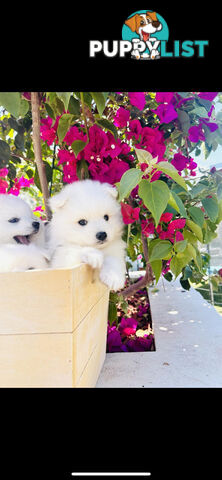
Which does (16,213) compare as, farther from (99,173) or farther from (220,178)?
(220,178)

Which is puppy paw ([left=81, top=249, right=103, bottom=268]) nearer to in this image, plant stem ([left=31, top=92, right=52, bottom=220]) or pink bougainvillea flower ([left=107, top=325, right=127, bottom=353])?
plant stem ([left=31, top=92, right=52, bottom=220])

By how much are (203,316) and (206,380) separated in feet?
2.06

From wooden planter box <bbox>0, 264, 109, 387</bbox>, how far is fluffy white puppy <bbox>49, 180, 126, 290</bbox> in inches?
6.9

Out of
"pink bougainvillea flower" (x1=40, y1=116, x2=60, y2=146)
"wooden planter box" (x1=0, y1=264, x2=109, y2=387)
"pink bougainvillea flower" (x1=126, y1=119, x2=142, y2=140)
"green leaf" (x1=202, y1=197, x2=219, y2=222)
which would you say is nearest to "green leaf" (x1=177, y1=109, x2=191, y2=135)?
"pink bougainvillea flower" (x1=126, y1=119, x2=142, y2=140)

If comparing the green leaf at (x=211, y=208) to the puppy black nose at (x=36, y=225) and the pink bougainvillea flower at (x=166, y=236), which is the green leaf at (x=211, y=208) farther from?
the puppy black nose at (x=36, y=225)

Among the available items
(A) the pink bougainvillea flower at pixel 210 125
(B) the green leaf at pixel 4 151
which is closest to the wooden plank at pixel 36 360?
(B) the green leaf at pixel 4 151

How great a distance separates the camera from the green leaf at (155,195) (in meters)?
0.57

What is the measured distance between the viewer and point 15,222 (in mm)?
756

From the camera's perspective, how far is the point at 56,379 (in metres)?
0.52

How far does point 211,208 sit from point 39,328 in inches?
19.1

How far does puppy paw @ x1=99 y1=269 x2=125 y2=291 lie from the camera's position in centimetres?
70

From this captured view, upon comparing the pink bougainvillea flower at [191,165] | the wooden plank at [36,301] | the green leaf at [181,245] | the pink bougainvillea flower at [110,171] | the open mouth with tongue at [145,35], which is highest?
the open mouth with tongue at [145,35]

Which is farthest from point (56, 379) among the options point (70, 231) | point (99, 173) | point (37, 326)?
point (99, 173)

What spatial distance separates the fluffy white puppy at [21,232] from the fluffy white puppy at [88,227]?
0.13 ft
